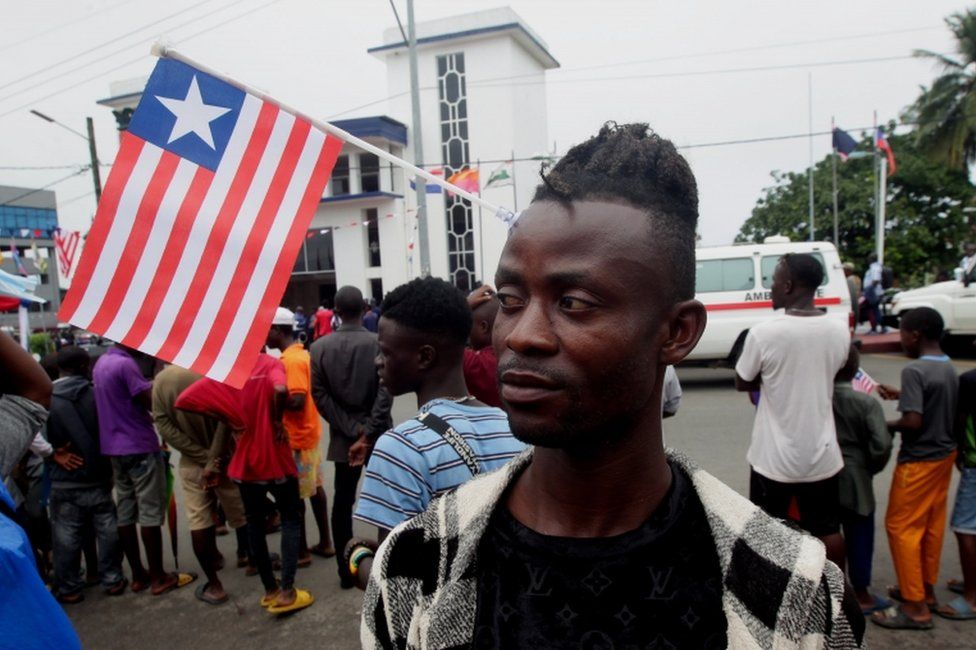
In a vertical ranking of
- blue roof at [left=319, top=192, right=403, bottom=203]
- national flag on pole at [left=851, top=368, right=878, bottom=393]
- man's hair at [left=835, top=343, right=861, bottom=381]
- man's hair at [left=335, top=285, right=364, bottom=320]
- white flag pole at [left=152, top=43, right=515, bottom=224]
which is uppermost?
blue roof at [left=319, top=192, right=403, bottom=203]

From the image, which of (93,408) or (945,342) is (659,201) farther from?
(945,342)

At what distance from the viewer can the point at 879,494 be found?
5.23 m

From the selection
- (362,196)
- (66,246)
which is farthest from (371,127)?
(66,246)

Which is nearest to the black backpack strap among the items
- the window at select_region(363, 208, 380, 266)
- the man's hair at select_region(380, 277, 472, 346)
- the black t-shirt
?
the man's hair at select_region(380, 277, 472, 346)

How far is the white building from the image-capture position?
95.8 ft

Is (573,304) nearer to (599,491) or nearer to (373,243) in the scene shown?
(599,491)

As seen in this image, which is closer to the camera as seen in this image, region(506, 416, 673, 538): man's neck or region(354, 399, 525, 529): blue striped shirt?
region(506, 416, 673, 538): man's neck

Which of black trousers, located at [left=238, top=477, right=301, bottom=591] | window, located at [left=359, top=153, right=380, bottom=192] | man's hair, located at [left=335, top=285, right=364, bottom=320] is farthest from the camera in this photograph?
window, located at [left=359, top=153, right=380, bottom=192]

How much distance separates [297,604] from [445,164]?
28.1 metres

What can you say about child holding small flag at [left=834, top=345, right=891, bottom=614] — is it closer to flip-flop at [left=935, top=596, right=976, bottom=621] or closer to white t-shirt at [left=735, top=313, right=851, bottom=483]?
white t-shirt at [left=735, top=313, right=851, bottom=483]

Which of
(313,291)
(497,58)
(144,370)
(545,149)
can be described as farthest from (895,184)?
(144,370)

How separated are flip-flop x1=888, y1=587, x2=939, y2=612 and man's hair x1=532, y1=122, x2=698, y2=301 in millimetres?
3490

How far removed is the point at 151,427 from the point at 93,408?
404 mm

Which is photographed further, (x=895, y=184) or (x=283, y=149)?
(x=895, y=184)
